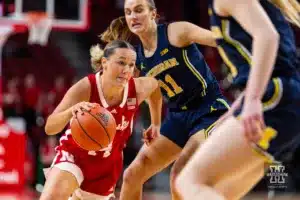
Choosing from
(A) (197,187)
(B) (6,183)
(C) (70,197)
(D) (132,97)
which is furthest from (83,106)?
(B) (6,183)

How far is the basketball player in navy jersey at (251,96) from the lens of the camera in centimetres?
289

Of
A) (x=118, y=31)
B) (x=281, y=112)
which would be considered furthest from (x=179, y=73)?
(x=281, y=112)

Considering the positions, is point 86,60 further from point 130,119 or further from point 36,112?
point 130,119

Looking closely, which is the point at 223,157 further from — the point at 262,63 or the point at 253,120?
the point at 262,63

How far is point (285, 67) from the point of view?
10.2 feet

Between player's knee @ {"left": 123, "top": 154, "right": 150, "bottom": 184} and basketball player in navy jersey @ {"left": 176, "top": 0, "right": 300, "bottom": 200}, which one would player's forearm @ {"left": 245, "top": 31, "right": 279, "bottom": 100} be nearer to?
basketball player in navy jersey @ {"left": 176, "top": 0, "right": 300, "bottom": 200}

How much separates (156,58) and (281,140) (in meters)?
1.90

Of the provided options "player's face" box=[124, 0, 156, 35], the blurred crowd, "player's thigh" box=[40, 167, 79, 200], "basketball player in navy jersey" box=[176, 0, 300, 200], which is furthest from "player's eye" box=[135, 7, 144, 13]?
the blurred crowd

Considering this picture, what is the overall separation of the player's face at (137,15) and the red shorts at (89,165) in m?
0.85

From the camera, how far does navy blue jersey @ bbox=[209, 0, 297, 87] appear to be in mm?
3105

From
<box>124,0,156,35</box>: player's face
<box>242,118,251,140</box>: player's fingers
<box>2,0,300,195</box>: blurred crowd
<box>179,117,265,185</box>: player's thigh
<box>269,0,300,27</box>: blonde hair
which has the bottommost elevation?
<box>2,0,300,195</box>: blurred crowd

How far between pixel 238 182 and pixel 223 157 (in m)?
0.54

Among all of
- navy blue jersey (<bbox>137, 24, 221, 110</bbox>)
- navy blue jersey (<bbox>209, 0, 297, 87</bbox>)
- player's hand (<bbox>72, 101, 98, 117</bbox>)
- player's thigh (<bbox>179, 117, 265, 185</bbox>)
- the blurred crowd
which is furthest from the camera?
the blurred crowd

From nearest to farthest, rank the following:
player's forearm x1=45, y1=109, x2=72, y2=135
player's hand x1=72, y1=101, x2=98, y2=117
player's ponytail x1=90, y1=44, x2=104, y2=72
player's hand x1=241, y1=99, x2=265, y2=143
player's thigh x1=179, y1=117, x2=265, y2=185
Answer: player's hand x1=241, y1=99, x2=265, y2=143 → player's thigh x1=179, y1=117, x2=265, y2=185 → player's hand x1=72, y1=101, x2=98, y2=117 → player's forearm x1=45, y1=109, x2=72, y2=135 → player's ponytail x1=90, y1=44, x2=104, y2=72
